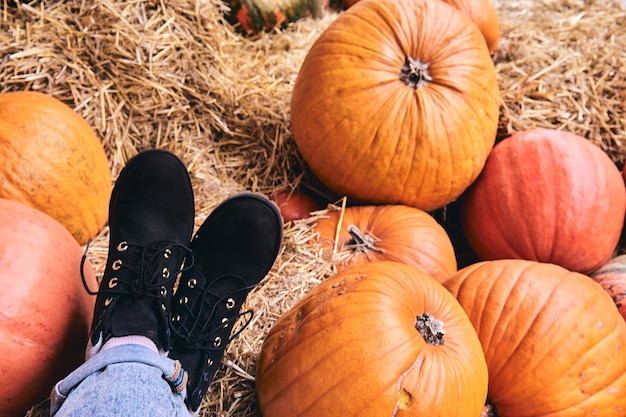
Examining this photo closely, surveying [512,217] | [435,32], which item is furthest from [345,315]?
[435,32]

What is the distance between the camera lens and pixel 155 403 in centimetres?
125

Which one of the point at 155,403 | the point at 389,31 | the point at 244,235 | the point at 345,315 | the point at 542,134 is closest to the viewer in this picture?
the point at 155,403

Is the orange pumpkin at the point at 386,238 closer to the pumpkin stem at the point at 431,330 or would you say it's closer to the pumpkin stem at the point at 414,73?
the pumpkin stem at the point at 414,73

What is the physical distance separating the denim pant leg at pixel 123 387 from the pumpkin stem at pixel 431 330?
0.64 meters

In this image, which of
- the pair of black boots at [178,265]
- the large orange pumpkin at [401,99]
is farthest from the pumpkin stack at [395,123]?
the pair of black boots at [178,265]

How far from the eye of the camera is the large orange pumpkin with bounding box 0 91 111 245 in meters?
1.89

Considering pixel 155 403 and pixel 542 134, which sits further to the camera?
pixel 542 134

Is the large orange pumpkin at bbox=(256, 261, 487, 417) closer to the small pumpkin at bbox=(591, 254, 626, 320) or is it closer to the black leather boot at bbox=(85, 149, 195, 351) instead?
the black leather boot at bbox=(85, 149, 195, 351)

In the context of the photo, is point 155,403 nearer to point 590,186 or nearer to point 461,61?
point 461,61

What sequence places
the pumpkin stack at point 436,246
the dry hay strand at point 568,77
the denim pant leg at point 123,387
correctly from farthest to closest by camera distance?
the dry hay strand at point 568,77 → the pumpkin stack at point 436,246 → the denim pant leg at point 123,387

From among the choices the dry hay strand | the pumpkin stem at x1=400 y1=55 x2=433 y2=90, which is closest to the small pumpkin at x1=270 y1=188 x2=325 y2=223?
the pumpkin stem at x1=400 y1=55 x2=433 y2=90

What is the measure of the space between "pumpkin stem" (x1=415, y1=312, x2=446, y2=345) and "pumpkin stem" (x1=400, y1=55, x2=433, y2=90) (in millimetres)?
1012

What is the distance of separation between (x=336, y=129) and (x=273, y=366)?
101cm

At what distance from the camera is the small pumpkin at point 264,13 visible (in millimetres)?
3068
